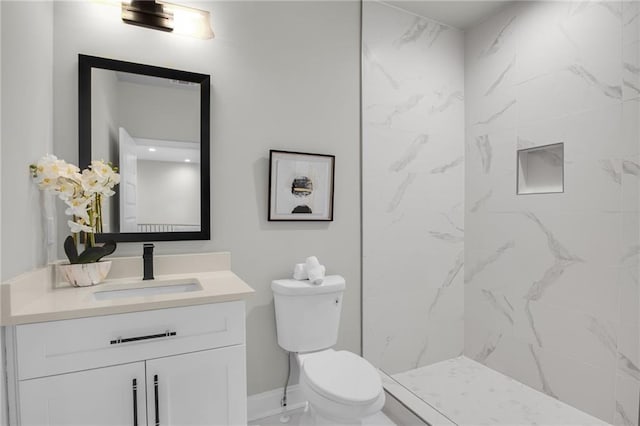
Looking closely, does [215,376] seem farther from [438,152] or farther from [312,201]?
[438,152]

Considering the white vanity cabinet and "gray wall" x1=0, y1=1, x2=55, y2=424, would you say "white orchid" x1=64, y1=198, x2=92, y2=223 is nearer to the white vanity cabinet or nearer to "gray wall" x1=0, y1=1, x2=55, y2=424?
"gray wall" x1=0, y1=1, x2=55, y2=424

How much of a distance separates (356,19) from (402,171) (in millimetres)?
1030

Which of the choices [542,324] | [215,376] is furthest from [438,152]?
[215,376]

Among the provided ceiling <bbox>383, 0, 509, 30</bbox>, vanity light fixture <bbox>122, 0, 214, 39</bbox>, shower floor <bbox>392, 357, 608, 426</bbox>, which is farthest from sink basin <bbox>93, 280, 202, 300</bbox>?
ceiling <bbox>383, 0, 509, 30</bbox>

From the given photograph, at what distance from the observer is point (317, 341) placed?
1991 millimetres

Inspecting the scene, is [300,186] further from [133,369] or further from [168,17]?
[133,369]

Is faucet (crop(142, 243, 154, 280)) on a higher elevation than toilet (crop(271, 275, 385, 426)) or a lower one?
higher

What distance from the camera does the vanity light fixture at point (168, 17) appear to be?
5.65 ft

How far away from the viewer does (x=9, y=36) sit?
4.00 ft

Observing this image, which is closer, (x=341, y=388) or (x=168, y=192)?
(x=341, y=388)

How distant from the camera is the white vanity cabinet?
1139mm

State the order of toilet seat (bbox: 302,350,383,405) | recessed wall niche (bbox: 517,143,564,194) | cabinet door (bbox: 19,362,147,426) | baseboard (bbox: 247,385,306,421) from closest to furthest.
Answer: cabinet door (bbox: 19,362,147,426)
toilet seat (bbox: 302,350,383,405)
baseboard (bbox: 247,385,306,421)
recessed wall niche (bbox: 517,143,564,194)

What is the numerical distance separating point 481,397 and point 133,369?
78.5 inches

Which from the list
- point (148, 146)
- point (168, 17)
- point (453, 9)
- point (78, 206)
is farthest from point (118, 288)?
point (453, 9)
